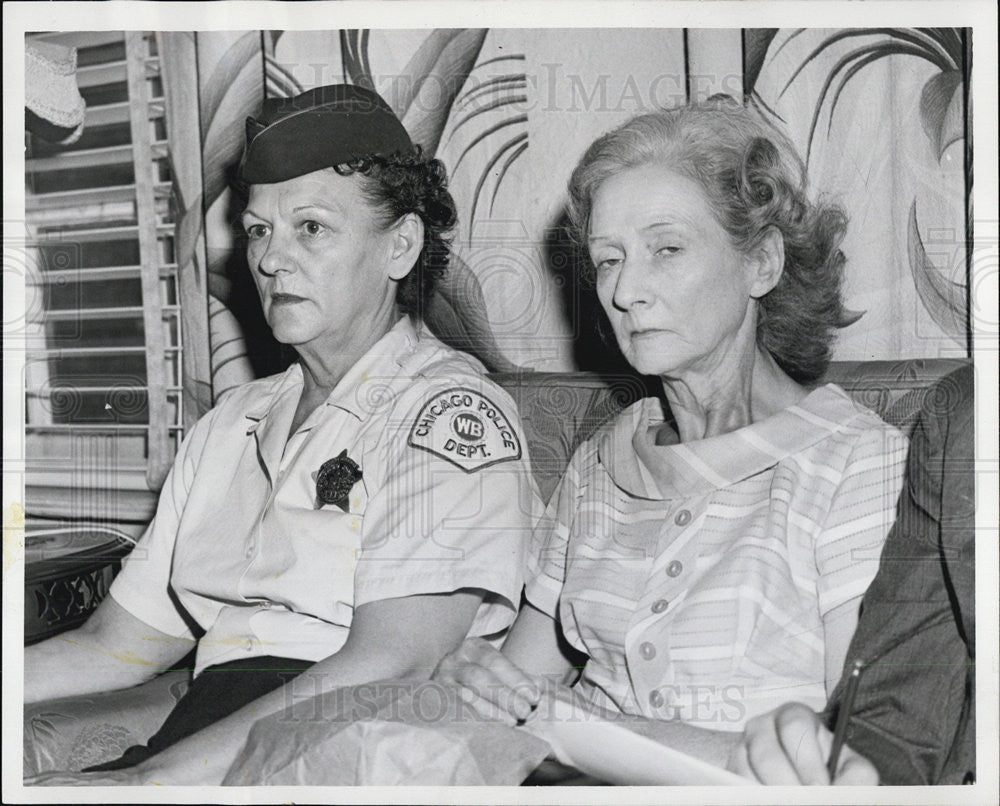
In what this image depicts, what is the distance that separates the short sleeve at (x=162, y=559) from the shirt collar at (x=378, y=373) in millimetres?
212

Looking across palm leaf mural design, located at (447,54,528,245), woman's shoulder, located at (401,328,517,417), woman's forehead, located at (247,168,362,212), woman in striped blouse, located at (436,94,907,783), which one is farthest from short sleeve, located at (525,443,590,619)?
woman's forehead, located at (247,168,362,212)

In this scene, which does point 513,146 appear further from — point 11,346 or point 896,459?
point 11,346

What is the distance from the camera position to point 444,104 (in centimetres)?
145

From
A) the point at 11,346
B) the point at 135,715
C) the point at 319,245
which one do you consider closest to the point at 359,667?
the point at 135,715

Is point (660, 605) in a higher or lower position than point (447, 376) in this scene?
lower

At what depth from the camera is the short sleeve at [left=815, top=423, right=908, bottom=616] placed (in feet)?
4.22

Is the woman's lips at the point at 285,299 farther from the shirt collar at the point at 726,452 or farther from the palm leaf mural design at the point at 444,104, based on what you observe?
the shirt collar at the point at 726,452

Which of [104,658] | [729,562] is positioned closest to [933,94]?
[729,562]

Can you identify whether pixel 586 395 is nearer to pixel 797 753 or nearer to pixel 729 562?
pixel 729 562

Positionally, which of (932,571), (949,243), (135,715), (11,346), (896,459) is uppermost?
(949,243)

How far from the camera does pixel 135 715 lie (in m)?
1.42

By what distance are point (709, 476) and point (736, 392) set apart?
0.39 feet

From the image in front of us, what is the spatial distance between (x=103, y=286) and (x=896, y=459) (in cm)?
112

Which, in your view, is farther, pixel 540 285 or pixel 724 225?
pixel 540 285
